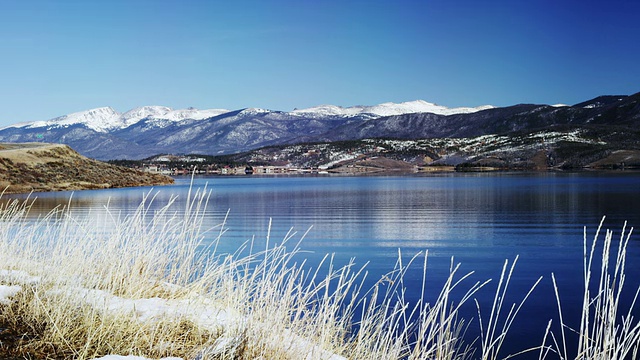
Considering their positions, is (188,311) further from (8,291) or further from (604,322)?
(604,322)

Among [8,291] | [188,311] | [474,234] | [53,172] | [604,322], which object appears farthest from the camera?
[53,172]

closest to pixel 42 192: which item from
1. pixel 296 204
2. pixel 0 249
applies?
pixel 296 204

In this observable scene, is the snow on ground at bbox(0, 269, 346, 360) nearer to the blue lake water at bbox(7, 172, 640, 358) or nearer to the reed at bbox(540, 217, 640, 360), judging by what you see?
the reed at bbox(540, 217, 640, 360)

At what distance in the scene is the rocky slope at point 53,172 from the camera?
167 ft

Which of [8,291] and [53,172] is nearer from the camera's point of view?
[8,291]

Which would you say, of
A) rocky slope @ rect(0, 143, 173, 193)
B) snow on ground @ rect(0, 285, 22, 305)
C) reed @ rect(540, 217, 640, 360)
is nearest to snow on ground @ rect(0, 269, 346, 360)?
snow on ground @ rect(0, 285, 22, 305)

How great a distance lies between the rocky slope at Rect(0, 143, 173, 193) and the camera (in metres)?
50.8

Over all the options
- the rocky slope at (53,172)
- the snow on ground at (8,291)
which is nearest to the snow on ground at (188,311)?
the snow on ground at (8,291)

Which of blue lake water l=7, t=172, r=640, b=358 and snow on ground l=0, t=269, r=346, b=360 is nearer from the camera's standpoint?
snow on ground l=0, t=269, r=346, b=360

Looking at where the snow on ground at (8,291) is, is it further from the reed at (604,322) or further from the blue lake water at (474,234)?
the reed at (604,322)

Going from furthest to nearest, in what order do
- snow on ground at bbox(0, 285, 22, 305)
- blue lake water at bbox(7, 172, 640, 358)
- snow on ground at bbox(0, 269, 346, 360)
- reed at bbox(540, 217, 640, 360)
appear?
1. blue lake water at bbox(7, 172, 640, 358)
2. snow on ground at bbox(0, 285, 22, 305)
3. snow on ground at bbox(0, 269, 346, 360)
4. reed at bbox(540, 217, 640, 360)

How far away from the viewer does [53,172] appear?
182 ft

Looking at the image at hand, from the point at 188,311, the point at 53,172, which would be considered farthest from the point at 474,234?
the point at 53,172

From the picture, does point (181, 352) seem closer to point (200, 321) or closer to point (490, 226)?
point (200, 321)
